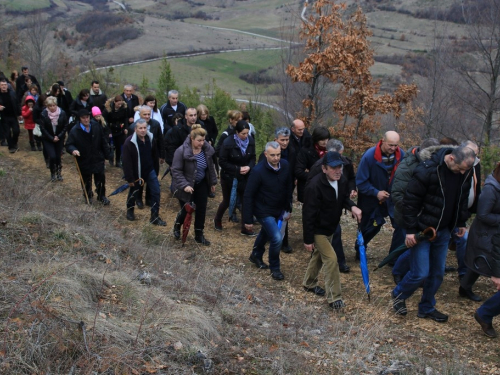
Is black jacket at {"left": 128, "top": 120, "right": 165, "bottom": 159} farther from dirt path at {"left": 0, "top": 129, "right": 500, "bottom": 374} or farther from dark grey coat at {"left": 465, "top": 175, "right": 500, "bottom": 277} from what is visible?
dark grey coat at {"left": 465, "top": 175, "right": 500, "bottom": 277}

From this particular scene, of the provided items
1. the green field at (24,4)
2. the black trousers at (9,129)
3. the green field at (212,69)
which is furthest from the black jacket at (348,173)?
the green field at (24,4)

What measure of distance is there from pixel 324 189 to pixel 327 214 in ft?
1.09

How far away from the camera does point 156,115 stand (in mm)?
10852

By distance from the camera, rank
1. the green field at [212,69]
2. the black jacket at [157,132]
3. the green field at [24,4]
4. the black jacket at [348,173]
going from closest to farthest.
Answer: the black jacket at [348,173]
the black jacket at [157,132]
the green field at [212,69]
the green field at [24,4]

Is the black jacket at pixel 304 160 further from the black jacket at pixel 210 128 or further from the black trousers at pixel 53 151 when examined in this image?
the black trousers at pixel 53 151

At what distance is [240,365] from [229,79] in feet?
193

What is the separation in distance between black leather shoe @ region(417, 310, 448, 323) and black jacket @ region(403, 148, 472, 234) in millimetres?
1081

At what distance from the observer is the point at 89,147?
920 centimetres

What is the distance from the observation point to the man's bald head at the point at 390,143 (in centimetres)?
677

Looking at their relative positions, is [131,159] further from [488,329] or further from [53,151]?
[488,329]

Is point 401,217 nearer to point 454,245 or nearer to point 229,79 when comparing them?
point 454,245

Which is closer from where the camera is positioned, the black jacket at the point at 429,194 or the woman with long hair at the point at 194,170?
the black jacket at the point at 429,194

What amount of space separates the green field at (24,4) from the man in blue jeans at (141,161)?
72225 millimetres

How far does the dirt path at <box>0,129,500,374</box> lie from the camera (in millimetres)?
5270
